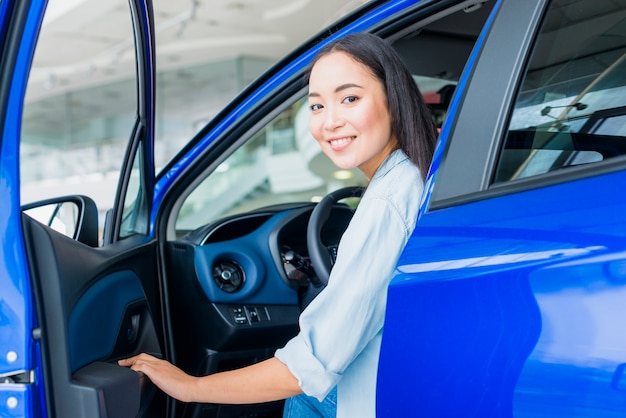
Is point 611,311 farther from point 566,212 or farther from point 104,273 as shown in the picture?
point 104,273

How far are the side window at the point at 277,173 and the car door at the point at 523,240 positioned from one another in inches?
354

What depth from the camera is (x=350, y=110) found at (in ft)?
4.23

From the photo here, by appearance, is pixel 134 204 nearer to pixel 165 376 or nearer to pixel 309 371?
pixel 165 376

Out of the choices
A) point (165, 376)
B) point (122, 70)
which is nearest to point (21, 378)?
point (165, 376)

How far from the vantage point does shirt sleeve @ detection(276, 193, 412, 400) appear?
3.57 feet

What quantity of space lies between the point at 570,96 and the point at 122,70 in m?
13.9

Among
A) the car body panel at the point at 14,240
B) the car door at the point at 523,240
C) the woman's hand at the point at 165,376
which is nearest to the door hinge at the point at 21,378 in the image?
the car body panel at the point at 14,240

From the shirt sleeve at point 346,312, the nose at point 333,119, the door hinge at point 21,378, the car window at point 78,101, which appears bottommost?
the door hinge at point 21,378

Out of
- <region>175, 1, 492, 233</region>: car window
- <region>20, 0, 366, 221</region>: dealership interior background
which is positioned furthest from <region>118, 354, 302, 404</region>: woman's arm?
<region>20, 0, 366, 221</region>: dealership interior background

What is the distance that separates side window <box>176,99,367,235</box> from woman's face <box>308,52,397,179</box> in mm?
8761

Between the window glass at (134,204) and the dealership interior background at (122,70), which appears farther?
the dealership interior background at (122,70)

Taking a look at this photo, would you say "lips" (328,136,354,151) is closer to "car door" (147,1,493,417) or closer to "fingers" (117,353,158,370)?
"car door" (147,1,493,417)

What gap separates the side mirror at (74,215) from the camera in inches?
59.7

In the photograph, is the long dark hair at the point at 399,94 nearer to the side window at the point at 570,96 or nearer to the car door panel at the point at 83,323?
the side window at the point at 570,96
